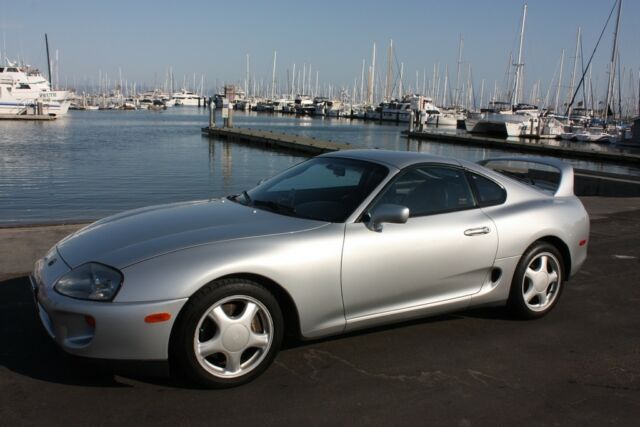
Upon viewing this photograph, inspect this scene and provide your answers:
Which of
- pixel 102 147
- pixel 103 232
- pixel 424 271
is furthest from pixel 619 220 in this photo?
pixel 102 147

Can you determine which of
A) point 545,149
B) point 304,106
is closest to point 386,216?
point 545,149

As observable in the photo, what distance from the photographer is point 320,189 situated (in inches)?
187

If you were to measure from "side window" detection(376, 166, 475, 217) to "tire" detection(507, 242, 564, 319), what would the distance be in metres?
0.71

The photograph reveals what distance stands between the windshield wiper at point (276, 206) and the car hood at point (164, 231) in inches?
3.6

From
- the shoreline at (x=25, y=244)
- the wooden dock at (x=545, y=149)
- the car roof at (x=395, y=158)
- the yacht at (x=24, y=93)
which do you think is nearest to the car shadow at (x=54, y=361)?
the shoreline at (x=25, y=244)

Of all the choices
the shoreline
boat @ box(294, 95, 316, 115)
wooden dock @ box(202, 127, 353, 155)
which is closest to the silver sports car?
the shoreline

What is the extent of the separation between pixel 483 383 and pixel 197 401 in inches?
69.7

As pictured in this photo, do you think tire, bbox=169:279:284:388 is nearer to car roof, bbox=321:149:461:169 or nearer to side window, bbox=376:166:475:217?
side window, bbox=376:166:475:217

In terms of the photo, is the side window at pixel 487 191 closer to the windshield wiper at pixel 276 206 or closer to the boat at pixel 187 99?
the windshield wiper at pixel 276 206

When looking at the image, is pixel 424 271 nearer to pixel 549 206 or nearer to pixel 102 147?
pixel 549 206

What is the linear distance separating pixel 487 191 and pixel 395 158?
836 mm

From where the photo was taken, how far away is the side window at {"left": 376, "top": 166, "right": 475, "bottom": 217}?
14.6 feet

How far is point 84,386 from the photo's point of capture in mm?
3547

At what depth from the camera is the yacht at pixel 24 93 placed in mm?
69625
